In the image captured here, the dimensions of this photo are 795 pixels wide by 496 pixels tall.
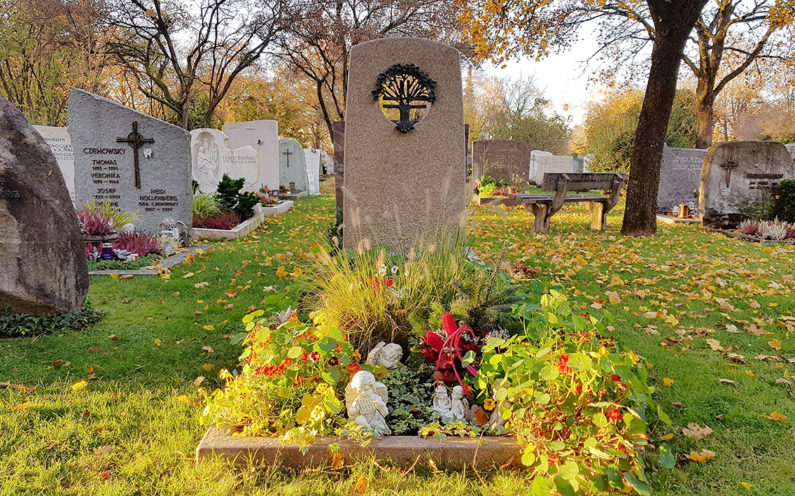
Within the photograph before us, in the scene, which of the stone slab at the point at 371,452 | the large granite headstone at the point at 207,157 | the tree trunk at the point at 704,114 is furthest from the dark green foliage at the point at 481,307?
the tree trunk at the point at 704,114

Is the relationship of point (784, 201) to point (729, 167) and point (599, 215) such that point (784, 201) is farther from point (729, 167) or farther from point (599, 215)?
point (599, 215)

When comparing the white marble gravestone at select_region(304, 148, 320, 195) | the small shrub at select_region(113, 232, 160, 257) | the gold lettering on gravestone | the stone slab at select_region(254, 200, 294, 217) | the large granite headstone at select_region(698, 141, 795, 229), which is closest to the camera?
the gold lettering on gravestone

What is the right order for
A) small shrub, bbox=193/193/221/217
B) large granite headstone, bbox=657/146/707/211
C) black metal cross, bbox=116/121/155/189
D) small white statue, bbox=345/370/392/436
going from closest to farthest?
small white statue, bbox=345/370/392/436 < black metal cross, bbox=116/121/155/189 < small shrub, bbox=193/193/221/217 < large granite headstone, bbox=657/146/707/211

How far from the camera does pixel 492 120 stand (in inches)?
1686

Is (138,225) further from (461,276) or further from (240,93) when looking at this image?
(240,93)

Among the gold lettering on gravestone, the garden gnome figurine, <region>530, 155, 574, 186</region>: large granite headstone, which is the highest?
<region>530, 155, 574, 186</region>: large granite headstone

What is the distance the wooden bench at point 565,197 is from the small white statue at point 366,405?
7.47 metres

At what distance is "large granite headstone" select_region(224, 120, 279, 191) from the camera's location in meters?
16.2

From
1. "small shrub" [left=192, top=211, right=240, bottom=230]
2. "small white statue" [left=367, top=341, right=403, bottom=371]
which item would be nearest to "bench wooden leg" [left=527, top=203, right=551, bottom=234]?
"small shrub" [left=192, top=211, right=240, bottom=230]

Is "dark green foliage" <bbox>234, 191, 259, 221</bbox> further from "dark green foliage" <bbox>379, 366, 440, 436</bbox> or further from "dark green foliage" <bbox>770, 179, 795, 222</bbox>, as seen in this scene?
"dark green foliage" <bbox>770, 179, 795, 222</bbox>

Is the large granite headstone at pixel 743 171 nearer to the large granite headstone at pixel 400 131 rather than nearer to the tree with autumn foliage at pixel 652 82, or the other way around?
the tree with autumn foliage at pixel 652 82

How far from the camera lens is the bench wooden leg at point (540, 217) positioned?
9430 mm

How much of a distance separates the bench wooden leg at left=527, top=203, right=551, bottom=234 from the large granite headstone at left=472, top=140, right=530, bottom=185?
304 inches

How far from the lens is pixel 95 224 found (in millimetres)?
6445
